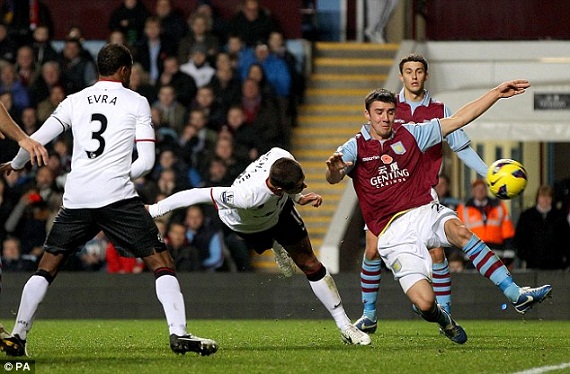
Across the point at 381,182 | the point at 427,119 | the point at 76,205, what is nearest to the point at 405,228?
the point at 381,182

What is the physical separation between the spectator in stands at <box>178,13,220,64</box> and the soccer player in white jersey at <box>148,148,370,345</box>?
32.6ft

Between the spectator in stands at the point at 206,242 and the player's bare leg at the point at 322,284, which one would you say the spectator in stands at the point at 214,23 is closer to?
the spectator in stands at the point at 206,242

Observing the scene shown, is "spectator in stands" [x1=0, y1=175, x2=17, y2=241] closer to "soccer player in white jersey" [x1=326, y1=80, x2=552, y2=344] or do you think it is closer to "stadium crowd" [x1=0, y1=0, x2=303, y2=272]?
"stadium crowd" [x1=0, y1=0, x2=303, y2=272]

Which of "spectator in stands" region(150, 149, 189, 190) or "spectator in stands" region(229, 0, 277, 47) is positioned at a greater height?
"spectator in stands" region(229, 0, 277, 47)

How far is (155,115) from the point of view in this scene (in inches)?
763

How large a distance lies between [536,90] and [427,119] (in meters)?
8.24

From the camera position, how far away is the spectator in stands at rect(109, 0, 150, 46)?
2112 cm

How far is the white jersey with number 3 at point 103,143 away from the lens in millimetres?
9281

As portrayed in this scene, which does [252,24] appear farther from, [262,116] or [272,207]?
[272,207]

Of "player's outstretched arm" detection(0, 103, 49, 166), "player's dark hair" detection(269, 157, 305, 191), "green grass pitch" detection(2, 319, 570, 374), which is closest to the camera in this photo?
"green grass pitch" detection(2, 319, 570, 374)

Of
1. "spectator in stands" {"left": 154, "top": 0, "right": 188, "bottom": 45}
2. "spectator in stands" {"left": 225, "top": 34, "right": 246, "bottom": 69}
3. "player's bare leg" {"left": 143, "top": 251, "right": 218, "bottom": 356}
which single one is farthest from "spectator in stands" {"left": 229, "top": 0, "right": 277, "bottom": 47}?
"player's bare leg" {"left": 143, "top": 251, "right": 218, "bottom": 356}

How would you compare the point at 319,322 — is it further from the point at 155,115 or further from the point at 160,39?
the point at 160,39

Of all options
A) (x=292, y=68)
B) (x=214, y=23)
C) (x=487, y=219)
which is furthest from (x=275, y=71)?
(x=487, y=219)

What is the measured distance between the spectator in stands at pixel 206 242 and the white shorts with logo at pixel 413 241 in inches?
276
